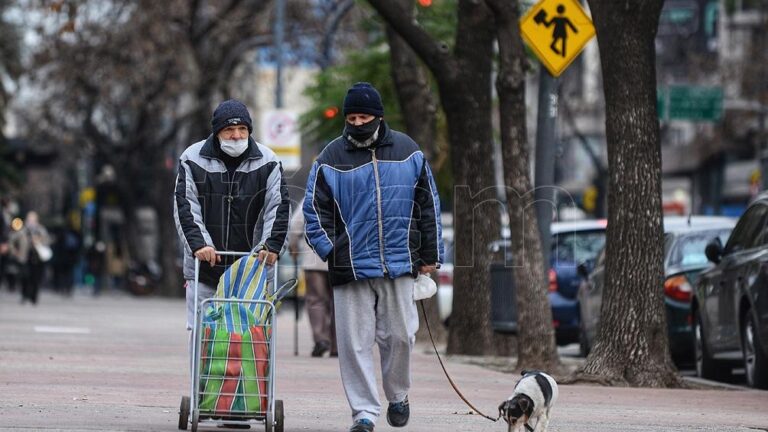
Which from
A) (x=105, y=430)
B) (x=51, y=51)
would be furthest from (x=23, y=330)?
(x=51, y=51)

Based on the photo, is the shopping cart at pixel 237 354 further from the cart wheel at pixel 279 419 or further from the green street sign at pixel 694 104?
the green street sign at pixel 694 104

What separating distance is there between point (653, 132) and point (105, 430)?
21.6 ft

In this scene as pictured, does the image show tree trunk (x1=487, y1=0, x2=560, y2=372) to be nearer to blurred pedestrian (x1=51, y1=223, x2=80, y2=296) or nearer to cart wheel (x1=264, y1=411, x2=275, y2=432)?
cart wheel (x1=264, y1=411, x2=275, y2=432)

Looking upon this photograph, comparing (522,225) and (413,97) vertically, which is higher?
(413,97)

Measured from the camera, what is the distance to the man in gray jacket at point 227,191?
9797 millimetres

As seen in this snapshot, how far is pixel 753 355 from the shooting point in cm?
1483

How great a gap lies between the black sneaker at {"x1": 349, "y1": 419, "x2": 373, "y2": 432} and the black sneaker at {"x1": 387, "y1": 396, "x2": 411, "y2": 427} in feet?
1.01

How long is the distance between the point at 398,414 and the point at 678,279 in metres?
8.67

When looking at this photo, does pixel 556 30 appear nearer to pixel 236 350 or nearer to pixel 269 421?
pixel 236 350

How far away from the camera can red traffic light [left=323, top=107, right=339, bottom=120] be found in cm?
2775

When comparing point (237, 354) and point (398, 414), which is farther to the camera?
point (398, 414)

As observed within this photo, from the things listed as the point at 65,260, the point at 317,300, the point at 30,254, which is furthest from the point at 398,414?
the point at 65,260

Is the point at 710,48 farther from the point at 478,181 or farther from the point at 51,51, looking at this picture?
the point at 478,181

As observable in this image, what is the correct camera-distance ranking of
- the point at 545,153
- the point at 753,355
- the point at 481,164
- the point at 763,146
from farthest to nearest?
the point at 763,146, the point at 481,164, the point at 545,153, the point at 753,355
